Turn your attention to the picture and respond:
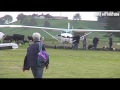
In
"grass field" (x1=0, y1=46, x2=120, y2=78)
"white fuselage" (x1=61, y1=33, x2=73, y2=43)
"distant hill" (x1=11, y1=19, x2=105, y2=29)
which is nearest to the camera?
"grass field" (x1=0, y1=46, x2=120, y2=78)

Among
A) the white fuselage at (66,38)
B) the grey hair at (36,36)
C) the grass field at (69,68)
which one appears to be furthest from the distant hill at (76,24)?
the grey hair at (36,36)

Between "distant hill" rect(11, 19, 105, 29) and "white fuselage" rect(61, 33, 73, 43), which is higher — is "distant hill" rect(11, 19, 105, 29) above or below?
above

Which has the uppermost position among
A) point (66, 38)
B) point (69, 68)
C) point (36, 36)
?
point (36, 36)

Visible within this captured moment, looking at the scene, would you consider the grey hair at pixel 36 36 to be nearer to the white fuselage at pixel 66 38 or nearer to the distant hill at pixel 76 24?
the white fuselage at pixel 66 38

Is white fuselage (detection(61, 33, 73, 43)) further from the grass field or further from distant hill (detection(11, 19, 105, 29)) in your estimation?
distant hill (detection(11, 19, 105, 29))

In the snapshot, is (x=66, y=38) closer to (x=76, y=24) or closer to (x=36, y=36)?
(x=36, y=36)

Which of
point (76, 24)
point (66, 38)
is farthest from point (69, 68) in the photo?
point (76, 24)

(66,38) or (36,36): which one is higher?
(36,36)

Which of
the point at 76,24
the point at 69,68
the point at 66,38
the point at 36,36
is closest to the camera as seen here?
the point at 36,36

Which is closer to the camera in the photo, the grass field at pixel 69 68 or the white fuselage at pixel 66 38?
the grass field at pixel 69 68

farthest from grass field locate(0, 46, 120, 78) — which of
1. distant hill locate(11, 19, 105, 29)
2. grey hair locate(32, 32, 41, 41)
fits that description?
distant hill locate(11, 19, 105, 29)

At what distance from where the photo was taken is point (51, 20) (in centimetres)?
6347
